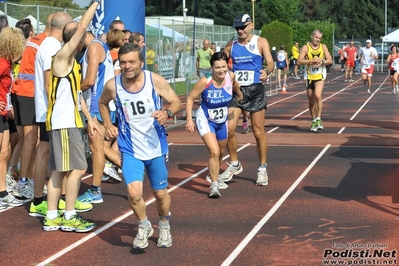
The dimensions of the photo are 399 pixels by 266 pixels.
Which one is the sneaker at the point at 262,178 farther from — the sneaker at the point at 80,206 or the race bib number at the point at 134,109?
the race bib number at the point at 134,109

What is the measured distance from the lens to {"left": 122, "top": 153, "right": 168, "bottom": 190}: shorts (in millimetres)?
7480

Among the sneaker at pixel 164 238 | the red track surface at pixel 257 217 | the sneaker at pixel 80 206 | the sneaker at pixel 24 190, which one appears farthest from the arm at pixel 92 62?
the sneaker at pixel 164 238

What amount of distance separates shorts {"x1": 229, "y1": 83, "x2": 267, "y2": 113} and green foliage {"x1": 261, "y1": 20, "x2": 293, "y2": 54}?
162 feet

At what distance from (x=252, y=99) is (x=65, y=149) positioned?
3772 mm

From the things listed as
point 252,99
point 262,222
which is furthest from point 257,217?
point 252,99

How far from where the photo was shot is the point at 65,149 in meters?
8.43

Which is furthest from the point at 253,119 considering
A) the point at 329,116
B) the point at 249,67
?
the point at 329,116

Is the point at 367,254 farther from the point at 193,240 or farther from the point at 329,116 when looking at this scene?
the point at 329,116

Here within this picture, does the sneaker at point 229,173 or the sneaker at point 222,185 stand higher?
the sneaker at point 229,173

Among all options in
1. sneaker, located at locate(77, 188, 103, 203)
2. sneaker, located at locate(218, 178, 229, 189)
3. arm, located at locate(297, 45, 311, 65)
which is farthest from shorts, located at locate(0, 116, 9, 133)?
arm, located at locate(297, 45, 311, 65)

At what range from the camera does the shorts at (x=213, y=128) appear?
10.4 m

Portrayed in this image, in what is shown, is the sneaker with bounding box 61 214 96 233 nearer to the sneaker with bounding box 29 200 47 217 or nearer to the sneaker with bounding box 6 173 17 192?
the sneaker with bounding box 29 200 47 217

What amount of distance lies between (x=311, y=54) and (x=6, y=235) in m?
10.5

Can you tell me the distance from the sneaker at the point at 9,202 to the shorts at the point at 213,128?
232 cm
